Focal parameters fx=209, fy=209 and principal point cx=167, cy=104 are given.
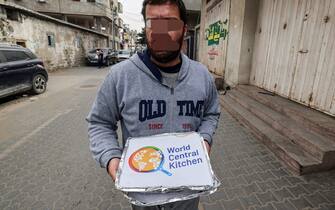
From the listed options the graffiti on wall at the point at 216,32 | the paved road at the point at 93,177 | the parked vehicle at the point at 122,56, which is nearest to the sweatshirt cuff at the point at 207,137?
the paved road at the point at 93,177

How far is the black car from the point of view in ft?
21.0

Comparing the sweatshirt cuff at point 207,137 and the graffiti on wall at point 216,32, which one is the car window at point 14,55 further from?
the sweatshirt cuff at point 207,137

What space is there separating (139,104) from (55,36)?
17631 millimetres

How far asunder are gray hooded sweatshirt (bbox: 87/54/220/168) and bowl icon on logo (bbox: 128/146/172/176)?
201 millimetres


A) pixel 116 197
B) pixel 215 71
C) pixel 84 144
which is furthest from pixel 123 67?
pixel 215 71

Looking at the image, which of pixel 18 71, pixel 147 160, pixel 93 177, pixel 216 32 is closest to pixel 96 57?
pixel 18 71

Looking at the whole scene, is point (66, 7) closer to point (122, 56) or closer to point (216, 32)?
point (122, 56)

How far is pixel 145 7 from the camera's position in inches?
48.2

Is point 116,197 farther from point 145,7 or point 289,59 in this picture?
point 289,59

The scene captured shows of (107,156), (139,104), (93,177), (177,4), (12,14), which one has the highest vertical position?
(12,14)

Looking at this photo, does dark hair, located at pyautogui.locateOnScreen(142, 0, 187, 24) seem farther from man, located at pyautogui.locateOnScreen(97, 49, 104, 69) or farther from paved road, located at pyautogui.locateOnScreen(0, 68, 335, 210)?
man, located at pyautogui.locateOnScreen(97, 49, 104, 69)

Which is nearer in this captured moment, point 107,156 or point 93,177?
A: point 107,156

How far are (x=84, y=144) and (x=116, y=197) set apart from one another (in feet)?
5.91

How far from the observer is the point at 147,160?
107 centimetres
